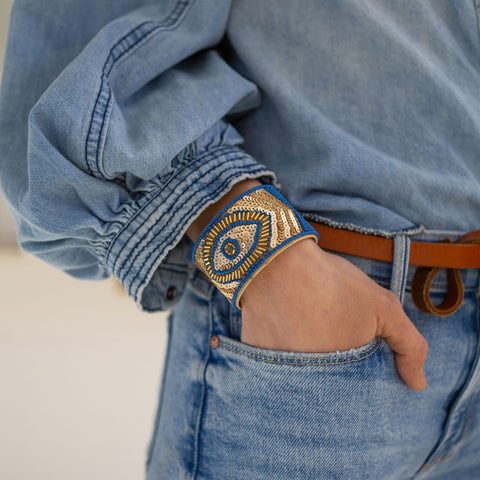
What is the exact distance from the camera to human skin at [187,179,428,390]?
0.58 metres

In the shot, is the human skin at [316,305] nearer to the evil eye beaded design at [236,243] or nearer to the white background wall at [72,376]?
the evil eye beaded design at [236,243]

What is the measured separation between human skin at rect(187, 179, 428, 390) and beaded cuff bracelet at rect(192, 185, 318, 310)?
1.1 inches

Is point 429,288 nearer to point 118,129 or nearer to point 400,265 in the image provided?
point 400,265

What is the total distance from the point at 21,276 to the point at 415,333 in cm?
334

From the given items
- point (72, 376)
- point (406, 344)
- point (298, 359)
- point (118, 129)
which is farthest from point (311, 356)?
point (72, 376)

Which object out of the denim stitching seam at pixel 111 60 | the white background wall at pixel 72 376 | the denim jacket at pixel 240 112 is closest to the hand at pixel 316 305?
the denim jacket at pixel 240 112

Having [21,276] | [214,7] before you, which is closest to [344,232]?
[214,7]

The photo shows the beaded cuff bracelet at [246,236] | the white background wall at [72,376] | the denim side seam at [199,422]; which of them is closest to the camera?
the beaded cuff bracelet at [246,236]

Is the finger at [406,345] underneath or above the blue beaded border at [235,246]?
underneath

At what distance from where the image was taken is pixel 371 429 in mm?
629

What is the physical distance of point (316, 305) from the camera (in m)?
0.57

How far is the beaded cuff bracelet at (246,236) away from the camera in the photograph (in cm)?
57

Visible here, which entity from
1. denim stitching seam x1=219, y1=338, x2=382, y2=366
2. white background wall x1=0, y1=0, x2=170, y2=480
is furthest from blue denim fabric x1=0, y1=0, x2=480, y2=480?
white background wall x1=0, y1=0, x2=170, y2=480

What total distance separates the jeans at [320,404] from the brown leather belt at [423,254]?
2cm
